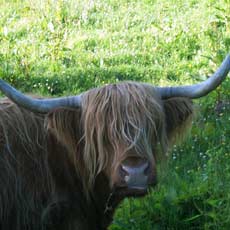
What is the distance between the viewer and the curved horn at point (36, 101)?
210 inches

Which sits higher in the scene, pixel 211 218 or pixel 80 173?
pixel 80 173

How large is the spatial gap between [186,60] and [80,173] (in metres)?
4.30

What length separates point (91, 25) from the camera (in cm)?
1112

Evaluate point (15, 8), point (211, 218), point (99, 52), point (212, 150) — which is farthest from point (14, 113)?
point (15, 8)

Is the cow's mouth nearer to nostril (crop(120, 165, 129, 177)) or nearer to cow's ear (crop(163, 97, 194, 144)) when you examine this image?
nostril (crop(120, 165, 129, 177))

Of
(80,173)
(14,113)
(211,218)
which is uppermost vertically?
(14,113)

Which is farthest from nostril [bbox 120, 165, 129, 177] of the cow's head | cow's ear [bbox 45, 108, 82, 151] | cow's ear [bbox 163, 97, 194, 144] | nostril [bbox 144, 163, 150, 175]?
cow's ear [bbox 163, 97, 194, 144]

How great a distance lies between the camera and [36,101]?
17.9ft

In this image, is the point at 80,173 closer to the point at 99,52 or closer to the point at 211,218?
the point at 211,218

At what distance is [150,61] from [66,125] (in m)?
4.31

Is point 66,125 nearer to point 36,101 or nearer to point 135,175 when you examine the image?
point 36,101

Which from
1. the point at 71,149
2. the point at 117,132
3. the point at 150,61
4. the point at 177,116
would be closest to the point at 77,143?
the point at 71,149

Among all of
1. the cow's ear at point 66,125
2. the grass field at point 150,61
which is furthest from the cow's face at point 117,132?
the grass field at point 150,61

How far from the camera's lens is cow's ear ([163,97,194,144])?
18.8 feet
